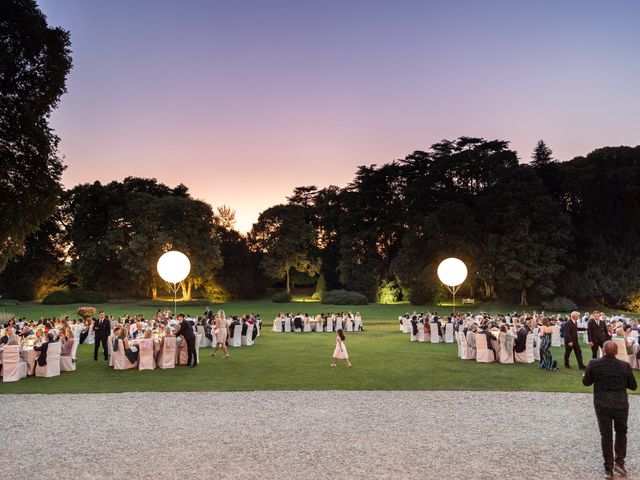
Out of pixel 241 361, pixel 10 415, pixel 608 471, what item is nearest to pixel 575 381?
pixel 608 471

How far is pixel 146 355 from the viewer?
51.4 ft

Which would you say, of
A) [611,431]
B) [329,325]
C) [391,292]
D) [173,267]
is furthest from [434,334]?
[391,292]

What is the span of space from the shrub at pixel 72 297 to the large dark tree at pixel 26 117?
92.2ft

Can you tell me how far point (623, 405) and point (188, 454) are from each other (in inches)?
238

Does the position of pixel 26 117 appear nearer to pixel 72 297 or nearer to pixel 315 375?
pixel 315 375

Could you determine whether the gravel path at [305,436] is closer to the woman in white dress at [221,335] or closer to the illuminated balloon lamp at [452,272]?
the woman in white dress at [221,335]

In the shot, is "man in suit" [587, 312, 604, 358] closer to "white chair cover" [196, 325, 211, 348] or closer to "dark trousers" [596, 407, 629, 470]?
"dark trousers" [596, 407, 629, 470]

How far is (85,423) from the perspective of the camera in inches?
364

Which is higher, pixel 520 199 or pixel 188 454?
pixel 520 199

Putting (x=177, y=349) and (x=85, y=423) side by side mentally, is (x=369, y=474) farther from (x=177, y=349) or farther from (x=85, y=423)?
(x=177, y=349)

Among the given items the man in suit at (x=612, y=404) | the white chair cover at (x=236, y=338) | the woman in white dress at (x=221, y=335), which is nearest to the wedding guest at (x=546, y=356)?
the man in suit at (x=612, y=404)

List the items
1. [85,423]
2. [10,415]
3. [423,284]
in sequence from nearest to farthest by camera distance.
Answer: [85,423]
[10,415]
[423,284]

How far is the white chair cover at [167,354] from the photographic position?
627 inches

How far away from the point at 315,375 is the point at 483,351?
6.20 metres
